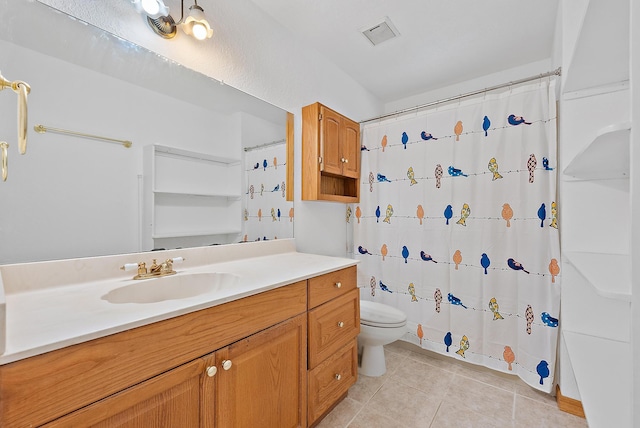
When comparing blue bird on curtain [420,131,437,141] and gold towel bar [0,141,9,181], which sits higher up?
blue bird on curtain [420,131,437,141]

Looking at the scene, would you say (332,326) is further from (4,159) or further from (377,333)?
(4,159)

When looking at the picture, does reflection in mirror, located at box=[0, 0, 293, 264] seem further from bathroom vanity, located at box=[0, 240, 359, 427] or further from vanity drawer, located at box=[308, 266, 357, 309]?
vanity drawer, located at box=[308, 266, 357, 309]

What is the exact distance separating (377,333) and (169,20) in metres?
2.04

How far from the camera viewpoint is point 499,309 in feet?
5.90

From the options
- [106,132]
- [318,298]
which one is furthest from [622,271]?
[106,132]

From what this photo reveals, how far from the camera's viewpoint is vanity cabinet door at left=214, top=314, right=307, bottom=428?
37.1 inches

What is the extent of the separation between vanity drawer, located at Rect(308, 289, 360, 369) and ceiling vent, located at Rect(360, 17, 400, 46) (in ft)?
5.58

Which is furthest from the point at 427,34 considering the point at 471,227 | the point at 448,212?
the point at 471,227

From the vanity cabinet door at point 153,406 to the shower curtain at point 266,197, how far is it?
92cm

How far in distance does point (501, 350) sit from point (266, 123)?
212cm

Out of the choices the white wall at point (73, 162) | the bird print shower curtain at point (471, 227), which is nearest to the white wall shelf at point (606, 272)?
the bird print shower curtain at point (471, 227)

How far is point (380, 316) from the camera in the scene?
195 centimetres

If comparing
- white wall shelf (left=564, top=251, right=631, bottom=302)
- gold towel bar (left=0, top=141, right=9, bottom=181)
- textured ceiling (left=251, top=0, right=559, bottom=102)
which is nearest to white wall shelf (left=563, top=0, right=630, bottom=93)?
white wall shelf (left=564, top=251, right=631, bottom=302)

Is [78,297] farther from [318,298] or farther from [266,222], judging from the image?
[266,222]
